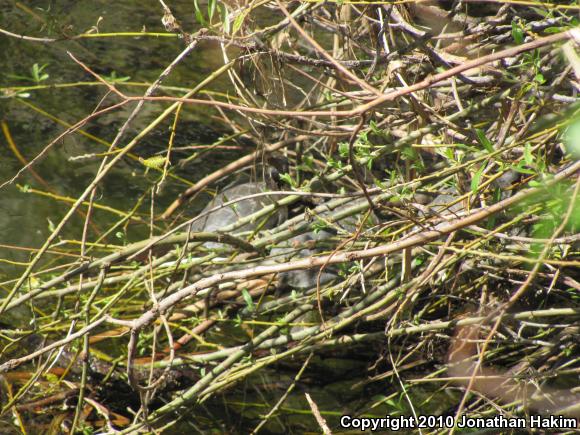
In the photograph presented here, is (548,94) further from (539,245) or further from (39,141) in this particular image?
(39,141)

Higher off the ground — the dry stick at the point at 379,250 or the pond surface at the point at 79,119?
the dry stick at the point at 379,250

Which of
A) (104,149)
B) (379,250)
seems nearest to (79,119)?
(104,149)

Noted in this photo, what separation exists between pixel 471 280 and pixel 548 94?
905 mm

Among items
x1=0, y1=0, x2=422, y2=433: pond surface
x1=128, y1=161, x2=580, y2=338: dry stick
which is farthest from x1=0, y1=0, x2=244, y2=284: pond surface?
x1=128, y1=161, x2=580, y2=338: dry stick

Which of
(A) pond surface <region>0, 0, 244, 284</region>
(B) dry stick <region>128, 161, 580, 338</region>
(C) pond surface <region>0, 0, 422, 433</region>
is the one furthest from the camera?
(A) pond surface <region>0, 0, 244, 284</region>

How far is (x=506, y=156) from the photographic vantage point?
1.99 m

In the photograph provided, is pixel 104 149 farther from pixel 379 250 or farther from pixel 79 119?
pixel 379 250

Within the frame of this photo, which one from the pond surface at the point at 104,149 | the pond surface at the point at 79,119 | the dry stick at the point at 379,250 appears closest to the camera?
the dry stick at the point at 379,250

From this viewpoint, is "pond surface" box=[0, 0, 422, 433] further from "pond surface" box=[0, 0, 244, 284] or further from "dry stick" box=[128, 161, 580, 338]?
"dry stick" box=[128, 161, 580, 338]

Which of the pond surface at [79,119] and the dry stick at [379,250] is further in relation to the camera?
the pond surface at [79,119]

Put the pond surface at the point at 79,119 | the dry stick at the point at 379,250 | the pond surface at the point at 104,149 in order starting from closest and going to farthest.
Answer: the dry stick at the point at 379,250, the pond surface at the point at 104,149, the pond surface at the point at 79,119

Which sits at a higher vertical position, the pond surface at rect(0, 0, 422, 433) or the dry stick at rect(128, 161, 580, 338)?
the dry stick at rect(128, 161, 580, 338)

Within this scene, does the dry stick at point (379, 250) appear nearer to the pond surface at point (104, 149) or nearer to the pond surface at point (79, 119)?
the pond surface at point (104, 149)

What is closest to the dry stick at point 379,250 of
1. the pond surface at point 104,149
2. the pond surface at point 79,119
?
the pond surface at point 104,149
